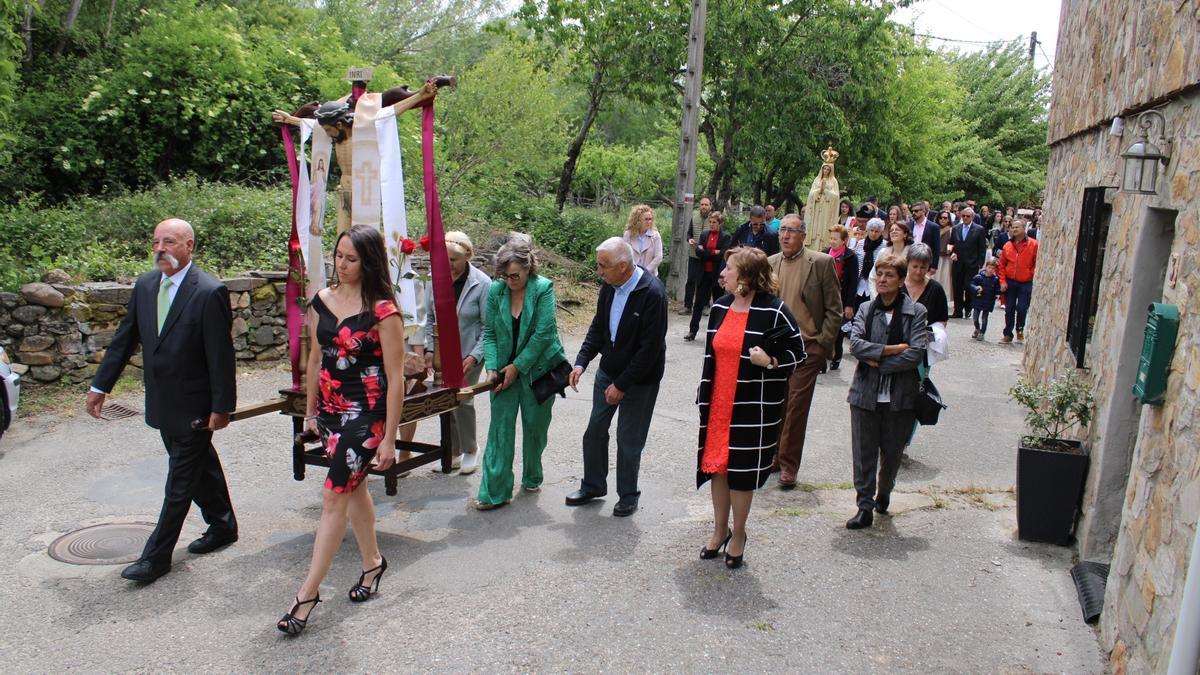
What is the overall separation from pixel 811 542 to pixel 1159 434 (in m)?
2.11

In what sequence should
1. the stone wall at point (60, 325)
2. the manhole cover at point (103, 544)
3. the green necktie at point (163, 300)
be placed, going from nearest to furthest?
the green necktie at point (163, 300) → the manhole cover at point (103, 544) → the stone wall at point (60, 325)

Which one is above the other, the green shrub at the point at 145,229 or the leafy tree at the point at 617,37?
the leafy tree at the point at 617,37

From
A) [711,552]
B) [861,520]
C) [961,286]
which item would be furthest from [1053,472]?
[961,286]

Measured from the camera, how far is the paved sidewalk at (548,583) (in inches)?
163

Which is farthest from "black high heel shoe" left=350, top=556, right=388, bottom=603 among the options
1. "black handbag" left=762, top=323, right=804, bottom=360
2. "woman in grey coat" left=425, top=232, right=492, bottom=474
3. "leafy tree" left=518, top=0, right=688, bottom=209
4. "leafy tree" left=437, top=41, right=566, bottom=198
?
"leafy tree" left=518, top=0, right=688, bottom=209

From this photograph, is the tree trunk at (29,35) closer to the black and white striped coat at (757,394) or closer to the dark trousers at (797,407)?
the dark trousers at (797,407)

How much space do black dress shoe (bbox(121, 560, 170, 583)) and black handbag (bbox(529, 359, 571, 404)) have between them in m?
2.42

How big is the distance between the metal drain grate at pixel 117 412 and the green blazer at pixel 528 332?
12.6ft

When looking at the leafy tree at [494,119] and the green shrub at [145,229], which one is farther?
the leafy tree at [494,119]

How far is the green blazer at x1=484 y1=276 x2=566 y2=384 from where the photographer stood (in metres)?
5.78

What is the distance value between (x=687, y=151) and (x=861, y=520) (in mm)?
10231

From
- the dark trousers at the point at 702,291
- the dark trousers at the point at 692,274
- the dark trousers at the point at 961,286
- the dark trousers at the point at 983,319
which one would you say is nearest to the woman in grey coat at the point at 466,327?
the dark trousers at the point at 702,291

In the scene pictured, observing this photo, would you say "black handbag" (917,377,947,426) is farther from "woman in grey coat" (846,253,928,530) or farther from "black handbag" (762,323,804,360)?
"black handbag" (762,323,804,360)

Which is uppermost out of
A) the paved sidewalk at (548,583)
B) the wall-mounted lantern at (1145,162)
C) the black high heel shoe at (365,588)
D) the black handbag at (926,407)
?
the wall-mounted lantern at (1145,162)
